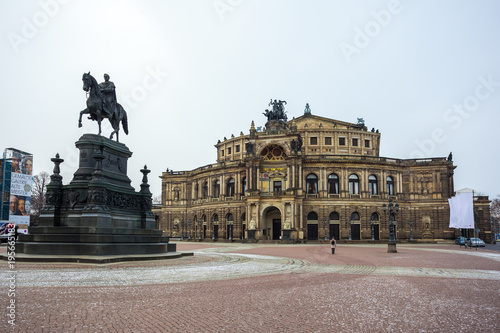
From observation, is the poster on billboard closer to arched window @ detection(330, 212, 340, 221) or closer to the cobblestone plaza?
arched window @ detection(330, 212, 340, 221)

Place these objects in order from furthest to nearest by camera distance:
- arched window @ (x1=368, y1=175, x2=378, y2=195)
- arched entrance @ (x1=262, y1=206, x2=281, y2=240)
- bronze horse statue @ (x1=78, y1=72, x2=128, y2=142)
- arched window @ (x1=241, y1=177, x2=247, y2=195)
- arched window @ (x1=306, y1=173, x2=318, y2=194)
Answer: arched window @ (x1=241, y1=177, x2=247, y2=195), arched window @ (x1=368, y1=175, x2=378, y2=195), arched window @ (x1=306, y1=173, x2=318, y2=194), arched entrance @ (x1=262, y1=206, x2=281, y2=240), bronze horse statue @ (x1=78, y1=72, x2=128, y2=142)

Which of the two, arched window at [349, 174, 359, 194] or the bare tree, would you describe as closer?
arched window at [349, 174, 359, 194]

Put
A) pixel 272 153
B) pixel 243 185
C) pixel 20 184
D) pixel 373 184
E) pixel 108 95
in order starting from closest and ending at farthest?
pixel 108 95, pixel 20 184, pixel 373 184, pixel 272 153, pixel 243 185

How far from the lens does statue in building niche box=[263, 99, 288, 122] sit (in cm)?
7006

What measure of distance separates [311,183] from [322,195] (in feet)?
9.60

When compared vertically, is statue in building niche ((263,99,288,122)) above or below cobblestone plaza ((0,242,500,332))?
above

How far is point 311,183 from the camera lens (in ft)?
209

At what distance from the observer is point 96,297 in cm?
1013

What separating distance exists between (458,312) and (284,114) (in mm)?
62863

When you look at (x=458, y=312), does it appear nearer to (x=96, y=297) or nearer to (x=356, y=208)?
(x=96, y=297)

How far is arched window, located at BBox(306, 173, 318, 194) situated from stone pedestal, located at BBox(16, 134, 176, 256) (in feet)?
139

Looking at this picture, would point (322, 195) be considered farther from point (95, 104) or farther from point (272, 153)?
point (95, 104)

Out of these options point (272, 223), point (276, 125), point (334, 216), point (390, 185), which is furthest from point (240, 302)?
point (276, 125)

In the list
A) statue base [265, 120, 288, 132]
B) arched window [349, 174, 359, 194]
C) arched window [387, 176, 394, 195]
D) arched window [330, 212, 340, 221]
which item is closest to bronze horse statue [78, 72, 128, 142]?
arched window [330, 212, 340, 221]
